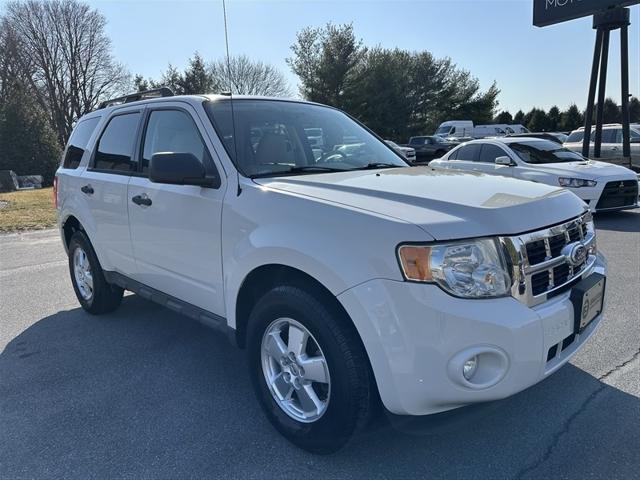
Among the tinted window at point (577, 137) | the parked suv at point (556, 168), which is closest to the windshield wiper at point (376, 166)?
the parked suv at point (556, 168)

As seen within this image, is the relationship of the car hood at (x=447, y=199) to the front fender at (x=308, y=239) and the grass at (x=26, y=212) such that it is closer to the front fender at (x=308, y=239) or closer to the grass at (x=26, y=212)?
the front fender at (x=308, y=239)

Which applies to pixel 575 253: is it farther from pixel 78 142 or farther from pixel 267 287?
pixel 78 142

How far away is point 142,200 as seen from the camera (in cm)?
357

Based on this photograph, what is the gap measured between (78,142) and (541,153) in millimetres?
8921

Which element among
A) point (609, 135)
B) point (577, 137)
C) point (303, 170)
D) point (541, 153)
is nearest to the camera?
point (303, 170)

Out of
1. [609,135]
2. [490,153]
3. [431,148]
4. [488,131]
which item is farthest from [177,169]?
[488,131]

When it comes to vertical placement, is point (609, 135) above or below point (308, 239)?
above

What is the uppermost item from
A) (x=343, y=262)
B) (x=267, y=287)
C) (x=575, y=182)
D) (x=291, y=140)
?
(x=291, y=140)

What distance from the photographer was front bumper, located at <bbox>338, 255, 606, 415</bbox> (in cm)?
205

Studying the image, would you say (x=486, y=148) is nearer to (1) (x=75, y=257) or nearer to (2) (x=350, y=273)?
(1) (x=75, y=257)

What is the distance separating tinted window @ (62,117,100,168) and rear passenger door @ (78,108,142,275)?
13.0 inches

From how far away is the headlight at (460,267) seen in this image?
2086 millimetres

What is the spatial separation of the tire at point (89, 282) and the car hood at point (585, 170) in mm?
8302

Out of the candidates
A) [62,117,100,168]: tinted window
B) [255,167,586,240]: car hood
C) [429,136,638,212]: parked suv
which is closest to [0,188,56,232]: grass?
[62,117,100,168]: tinted window
